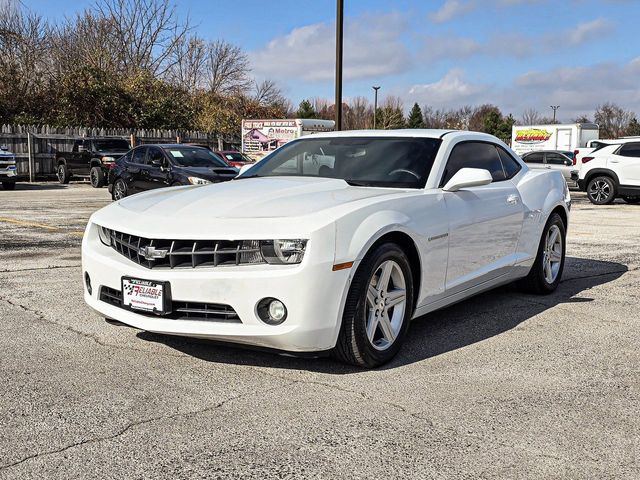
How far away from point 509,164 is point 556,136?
33744 millimetres

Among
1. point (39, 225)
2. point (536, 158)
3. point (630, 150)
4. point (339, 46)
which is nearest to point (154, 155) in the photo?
point (39, 225)

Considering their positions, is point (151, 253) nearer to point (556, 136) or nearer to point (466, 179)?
point (466, 179)

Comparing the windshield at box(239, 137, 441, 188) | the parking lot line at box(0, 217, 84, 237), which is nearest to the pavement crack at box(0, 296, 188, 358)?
the windshield at box(239, 137, 441, 188)

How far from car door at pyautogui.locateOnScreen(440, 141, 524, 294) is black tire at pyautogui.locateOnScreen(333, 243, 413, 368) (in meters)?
0.60

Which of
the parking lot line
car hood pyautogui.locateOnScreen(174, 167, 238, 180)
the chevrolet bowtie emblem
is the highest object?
car hood pyautogui.locateOnScreen(174, 167, 238, 180)

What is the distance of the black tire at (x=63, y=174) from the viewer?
26.0m

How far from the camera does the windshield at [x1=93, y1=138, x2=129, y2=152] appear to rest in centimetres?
2480

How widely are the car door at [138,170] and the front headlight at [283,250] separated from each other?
487 inches

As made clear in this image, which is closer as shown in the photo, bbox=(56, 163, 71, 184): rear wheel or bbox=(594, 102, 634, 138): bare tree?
bbox=(56, 163, 71, 184): rear wheel

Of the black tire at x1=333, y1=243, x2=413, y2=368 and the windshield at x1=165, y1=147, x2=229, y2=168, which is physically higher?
the windshield at x1=165, y1=147, x2=229, y2=168

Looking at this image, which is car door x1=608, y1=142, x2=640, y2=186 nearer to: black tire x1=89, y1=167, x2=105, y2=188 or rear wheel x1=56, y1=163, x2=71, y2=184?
black tire x1=89, y1=167, x2=105, y2=188

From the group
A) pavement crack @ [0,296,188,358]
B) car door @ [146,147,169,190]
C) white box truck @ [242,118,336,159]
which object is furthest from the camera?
white box truck @ [242,118,336,159]

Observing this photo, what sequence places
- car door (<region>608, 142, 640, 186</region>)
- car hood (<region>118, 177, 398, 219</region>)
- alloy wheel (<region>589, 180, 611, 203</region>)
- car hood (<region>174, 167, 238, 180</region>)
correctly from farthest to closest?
1. alloy wheel (<region>589, 180, 611, 203</region>)
2. car door (<region>608, 142, 640, 186</region>)
3. car hood (<region>174, 167, 238, 180</region>)
4. car hood (<region>118, 177, 398, 219</region>)

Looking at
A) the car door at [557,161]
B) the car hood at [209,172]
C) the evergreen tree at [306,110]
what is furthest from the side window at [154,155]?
the evergreen tree at [306,110]
